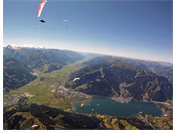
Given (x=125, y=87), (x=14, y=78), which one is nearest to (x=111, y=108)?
(x=125, y=87)

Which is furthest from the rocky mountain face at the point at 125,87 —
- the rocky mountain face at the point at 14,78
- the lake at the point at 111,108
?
the rocky mountain face at the point at 14,78

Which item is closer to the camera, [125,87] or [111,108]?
[111,108]

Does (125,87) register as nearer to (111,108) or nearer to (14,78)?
(111,108)

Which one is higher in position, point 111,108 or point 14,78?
point 14,78

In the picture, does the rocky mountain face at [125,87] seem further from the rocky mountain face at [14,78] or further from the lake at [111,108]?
the rocky mountain face at [14,78]

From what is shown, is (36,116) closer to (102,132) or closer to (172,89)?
(102,132)

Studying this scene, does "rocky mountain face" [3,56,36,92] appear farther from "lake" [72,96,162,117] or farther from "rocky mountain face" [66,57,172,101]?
"lake" [72,96,162,117]

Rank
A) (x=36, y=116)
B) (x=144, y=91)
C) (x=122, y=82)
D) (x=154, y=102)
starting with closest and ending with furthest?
(x=36, y=116) < (x=154, y=102) < (x=144, y=91) < (x=122, y=82)

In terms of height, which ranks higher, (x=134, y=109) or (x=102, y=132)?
(x=102, y=132)

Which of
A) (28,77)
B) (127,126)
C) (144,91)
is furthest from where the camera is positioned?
(28,77)

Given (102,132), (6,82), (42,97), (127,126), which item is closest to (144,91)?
(127,126)

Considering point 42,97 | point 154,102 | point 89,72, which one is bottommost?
point 154,102
